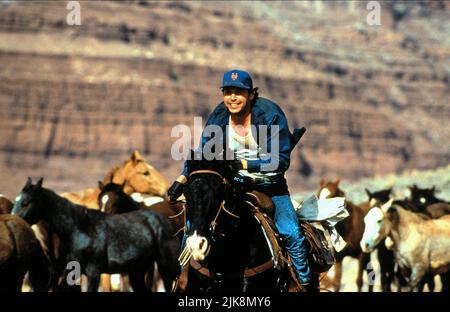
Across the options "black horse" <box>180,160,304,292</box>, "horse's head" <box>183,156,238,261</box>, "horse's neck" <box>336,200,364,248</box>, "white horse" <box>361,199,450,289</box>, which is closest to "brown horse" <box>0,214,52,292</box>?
"black horse" <box>180,160,304,292</box>

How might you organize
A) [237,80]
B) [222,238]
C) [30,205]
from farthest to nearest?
1. [30,205]
2. [237,80]
3. [222,238]

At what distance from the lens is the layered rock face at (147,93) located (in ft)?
566

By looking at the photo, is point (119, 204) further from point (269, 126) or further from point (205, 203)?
point (205, 203)

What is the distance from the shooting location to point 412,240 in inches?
784

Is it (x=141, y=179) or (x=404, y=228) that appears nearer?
(x=404, y=228)

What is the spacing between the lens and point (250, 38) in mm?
195875

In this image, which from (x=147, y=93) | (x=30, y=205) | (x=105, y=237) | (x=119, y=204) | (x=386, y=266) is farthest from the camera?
(x=147, y=93)

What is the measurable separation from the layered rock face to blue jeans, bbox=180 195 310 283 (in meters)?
146

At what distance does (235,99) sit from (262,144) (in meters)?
0.40

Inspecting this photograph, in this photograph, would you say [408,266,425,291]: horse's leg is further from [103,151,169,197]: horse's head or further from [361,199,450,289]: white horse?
[103,151,169,197]: horse's head

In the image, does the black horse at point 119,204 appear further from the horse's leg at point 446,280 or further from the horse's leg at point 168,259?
the horse's leg at point 446,280

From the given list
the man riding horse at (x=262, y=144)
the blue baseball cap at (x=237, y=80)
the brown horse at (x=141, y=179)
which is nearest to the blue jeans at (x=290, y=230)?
the man riding horse at (x=262, y=144)

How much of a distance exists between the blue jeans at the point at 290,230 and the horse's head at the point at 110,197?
8.93 m
